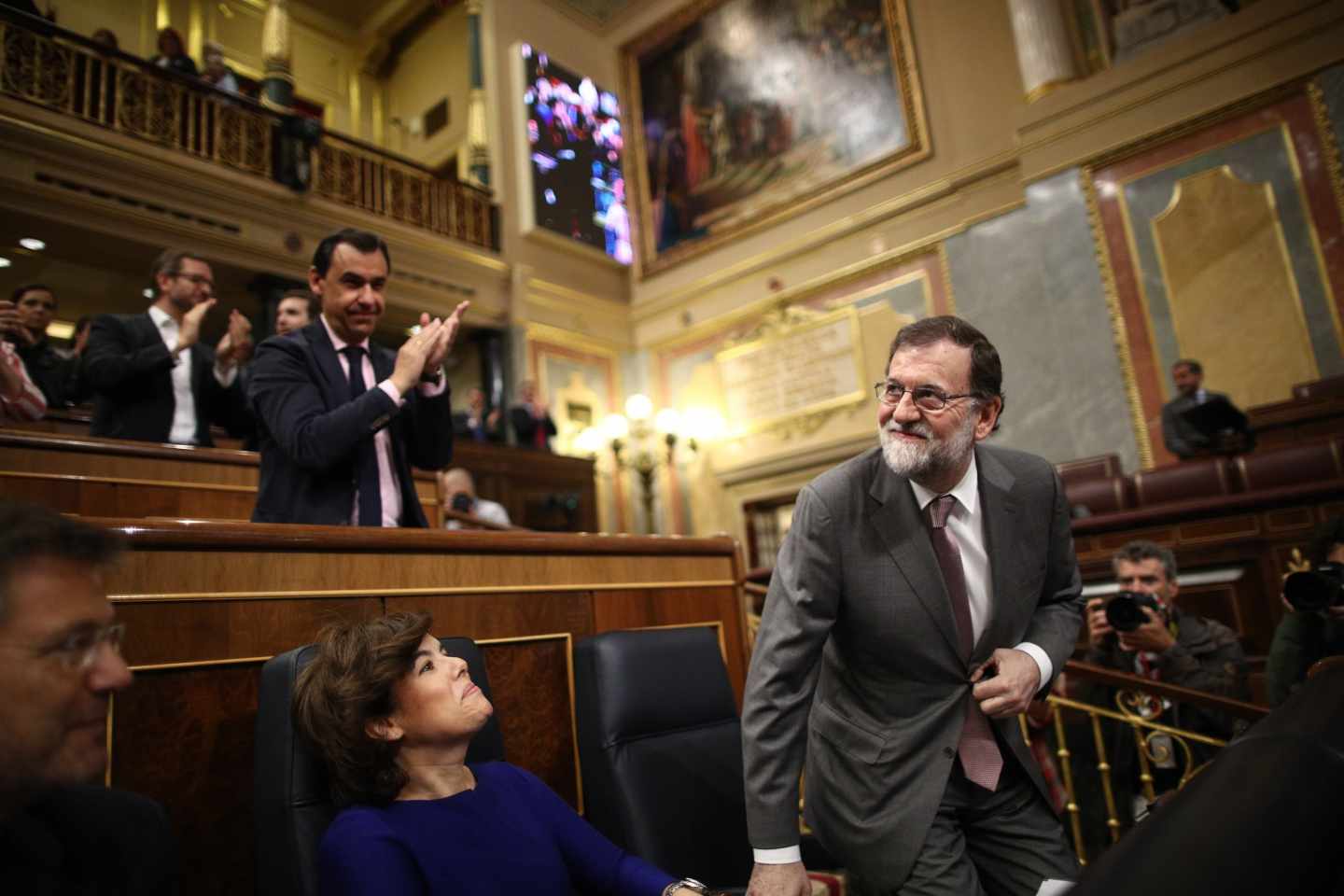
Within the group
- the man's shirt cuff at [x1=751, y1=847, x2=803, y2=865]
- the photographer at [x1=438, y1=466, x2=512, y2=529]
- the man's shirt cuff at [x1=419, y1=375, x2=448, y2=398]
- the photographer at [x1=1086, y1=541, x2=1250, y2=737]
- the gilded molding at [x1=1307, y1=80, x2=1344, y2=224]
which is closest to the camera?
the man's shirt cuff at [x1=751, y1=847, x2=803, y2=865]

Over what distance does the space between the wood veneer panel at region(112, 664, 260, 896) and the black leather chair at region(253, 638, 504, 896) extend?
0.08m

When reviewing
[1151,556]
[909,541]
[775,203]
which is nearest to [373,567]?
[909,541]

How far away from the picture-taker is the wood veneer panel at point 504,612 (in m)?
1.73

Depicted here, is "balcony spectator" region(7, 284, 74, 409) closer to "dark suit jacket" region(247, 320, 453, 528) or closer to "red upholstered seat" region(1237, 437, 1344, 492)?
"dark suit jacket" region(247, 320, 453, 528)

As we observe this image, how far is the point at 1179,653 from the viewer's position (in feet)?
8.64

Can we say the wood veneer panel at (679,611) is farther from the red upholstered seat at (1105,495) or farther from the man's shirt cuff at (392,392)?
the red upholstered seat at (1105,495)

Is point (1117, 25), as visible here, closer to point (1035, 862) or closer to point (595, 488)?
point (595, 488)

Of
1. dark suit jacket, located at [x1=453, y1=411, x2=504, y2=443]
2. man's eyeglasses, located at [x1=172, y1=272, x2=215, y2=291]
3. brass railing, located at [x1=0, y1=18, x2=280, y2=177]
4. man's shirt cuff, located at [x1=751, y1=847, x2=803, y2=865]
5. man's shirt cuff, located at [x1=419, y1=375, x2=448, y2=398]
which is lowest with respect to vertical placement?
man's shirt cuff, located at [x1=751, y1=847, x2=803, y2=865]

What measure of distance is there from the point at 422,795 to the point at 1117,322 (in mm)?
6538

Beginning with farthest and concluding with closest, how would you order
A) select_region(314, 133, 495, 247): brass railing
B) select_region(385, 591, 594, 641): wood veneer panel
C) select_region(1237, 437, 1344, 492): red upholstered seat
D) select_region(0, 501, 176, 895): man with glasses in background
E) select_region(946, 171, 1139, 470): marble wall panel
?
select_region(314, 133, 495, 247): brass railing → select_region(946, 171, 1139, 470): marble wall panel → select_region(1237, 437, 1344, 492): red upholstered seat → select_region(385, 591, 594, 641): wood veneer panel → select_region(0, 501, 176, 895): man with glasses in background

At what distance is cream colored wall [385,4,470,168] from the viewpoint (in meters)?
10.4

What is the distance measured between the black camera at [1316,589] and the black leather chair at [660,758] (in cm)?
137

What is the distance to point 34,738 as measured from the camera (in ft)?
2.44

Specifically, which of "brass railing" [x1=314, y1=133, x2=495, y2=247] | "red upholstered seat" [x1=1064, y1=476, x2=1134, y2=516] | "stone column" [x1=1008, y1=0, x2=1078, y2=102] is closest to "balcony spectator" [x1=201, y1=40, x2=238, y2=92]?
"brass railing" [x1=314, y1=133, x2=495, y2=247]
